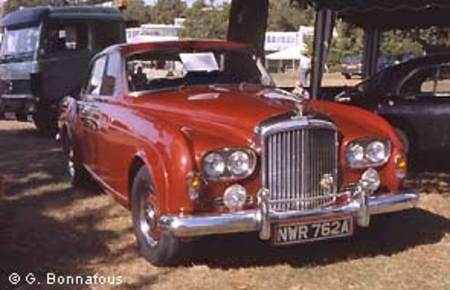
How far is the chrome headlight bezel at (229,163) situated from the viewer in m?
5.93

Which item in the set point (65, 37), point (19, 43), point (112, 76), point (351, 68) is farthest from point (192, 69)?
point (351, 68)

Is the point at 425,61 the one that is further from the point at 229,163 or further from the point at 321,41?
the point at 229,163

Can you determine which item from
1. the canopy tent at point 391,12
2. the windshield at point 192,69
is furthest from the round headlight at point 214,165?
the canopy tent at point 391,12

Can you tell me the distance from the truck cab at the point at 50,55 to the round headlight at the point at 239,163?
968 centimetres

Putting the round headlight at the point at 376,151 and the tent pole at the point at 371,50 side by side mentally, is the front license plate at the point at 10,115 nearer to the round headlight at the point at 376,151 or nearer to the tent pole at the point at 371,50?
the tent pole at the point at 371,50

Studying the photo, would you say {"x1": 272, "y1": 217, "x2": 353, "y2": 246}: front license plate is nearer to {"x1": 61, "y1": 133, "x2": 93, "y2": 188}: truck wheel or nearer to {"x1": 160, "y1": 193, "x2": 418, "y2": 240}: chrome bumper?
{"x1": 160, "y1": 193, "x2": 418, "y2": 240}: chrome bumper

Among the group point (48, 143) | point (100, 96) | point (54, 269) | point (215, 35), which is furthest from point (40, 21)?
point (215, 35)

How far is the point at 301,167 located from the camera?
6164 mm

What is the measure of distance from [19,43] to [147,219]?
34.1 ft

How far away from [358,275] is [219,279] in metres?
1.01

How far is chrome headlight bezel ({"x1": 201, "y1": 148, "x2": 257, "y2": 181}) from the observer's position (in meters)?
5.93

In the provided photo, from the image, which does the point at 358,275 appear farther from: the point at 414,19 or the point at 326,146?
the point at 414,19

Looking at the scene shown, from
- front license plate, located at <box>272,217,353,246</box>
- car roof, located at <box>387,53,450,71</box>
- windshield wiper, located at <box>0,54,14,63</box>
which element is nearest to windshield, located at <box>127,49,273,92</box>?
front license plate, located at <box>272,217,353,246</box>

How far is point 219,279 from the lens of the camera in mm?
6133
